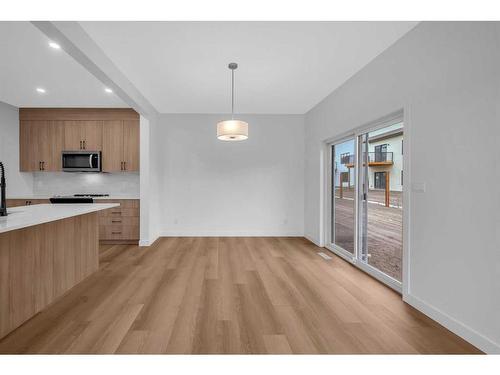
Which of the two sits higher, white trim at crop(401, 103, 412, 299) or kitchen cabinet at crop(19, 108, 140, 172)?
kitchen cabinet at crop(19, 108, 140, 172)

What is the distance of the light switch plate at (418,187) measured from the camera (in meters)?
2.29

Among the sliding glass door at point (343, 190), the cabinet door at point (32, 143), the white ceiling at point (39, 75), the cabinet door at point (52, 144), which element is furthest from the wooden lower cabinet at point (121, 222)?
the sliding glass door at point (343, 190)

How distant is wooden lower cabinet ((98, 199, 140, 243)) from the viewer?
15.7 feet

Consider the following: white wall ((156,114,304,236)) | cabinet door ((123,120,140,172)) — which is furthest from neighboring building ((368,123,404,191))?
cabinet door ((123,120,140,172))

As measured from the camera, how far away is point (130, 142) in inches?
199

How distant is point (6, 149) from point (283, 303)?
239 inches

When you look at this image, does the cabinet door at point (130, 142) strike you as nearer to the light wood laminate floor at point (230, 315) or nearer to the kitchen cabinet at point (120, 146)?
the kitchen cabinet at point (120, 146)

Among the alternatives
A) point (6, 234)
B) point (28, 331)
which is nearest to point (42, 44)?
point (6, 234)

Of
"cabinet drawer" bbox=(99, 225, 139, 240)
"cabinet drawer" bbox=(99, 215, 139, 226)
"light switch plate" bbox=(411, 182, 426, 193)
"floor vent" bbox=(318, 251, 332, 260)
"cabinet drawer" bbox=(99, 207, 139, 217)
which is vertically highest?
"light switch plate" bbox=(411, 182, 426, 193)

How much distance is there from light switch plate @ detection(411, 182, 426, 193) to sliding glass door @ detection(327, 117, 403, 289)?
1.57ft

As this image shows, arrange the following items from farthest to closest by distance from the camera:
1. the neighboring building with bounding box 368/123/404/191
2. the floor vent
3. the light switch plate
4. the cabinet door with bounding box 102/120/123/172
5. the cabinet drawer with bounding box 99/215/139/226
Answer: the cabinet door with bounding box 102/120/123/172 → the cabinet drawer with bounding box 99/215/139/226 → the floor vent → the neighboring building with bounding box 368/123/404/191 → the light switch plate

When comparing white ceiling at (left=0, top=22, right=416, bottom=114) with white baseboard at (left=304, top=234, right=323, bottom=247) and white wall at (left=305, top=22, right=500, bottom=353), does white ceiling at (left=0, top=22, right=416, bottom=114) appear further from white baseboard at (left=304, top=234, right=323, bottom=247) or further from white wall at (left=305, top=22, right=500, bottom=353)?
white baseboard at (left=304, top=234, right=323, bottom=247)

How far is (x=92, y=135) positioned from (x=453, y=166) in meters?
5.88

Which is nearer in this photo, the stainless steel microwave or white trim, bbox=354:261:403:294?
white trim, bbox=354:261:403:294
